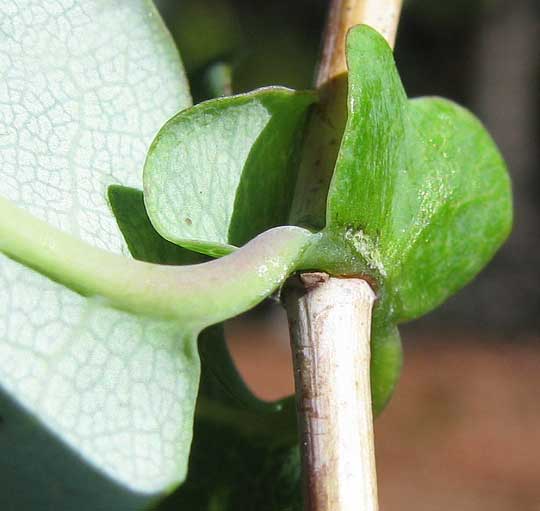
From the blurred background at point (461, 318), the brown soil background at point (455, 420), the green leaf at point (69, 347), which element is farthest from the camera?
the blurred background at point (461, 318)

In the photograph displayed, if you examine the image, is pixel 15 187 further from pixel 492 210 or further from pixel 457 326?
pixel 457 326

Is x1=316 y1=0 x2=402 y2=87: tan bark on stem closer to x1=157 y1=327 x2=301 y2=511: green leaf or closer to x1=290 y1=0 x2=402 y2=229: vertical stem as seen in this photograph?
x1=290 y1=0 x2=402 y2=229: vertical stem

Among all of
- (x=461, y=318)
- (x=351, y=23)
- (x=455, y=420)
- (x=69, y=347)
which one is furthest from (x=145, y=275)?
(x=461, y=318)

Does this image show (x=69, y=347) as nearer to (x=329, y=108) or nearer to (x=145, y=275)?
(x=145, y=275)

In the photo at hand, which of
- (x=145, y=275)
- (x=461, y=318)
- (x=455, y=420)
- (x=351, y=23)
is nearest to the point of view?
(x=145, y=275)

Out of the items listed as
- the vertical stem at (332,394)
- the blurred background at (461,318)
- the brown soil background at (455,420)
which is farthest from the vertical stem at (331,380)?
the blurred background at (461,318)

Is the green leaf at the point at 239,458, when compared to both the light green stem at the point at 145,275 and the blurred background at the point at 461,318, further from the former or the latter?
the blurred background at the point at 461,318
